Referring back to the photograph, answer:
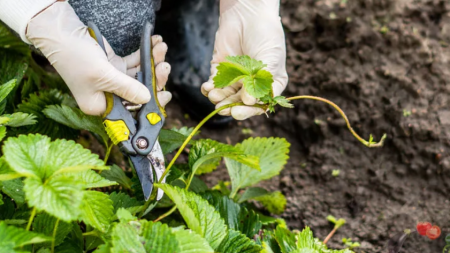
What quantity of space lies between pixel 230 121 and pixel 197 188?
0.61 meters

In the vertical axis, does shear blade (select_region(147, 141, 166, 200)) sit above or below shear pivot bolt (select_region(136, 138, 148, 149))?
below

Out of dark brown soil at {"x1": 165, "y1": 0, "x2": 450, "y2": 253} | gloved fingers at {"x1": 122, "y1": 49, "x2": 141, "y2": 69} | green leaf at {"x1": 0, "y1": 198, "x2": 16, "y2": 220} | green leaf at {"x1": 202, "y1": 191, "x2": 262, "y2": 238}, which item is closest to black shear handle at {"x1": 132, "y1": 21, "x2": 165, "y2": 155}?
gloved fingers at {"x1": 122, "y1": 49, "x2": 141, "y2": 69}

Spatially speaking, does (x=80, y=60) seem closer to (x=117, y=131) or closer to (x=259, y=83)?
(x=117, y=131)

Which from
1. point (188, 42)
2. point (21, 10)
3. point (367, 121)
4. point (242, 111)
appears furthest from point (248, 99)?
point (188, 42)

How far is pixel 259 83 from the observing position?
0.98 metres

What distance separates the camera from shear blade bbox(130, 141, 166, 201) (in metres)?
1.13

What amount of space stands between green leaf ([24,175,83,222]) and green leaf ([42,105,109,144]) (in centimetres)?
47

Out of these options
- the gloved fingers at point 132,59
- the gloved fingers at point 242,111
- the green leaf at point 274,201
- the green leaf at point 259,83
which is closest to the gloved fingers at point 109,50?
the gloved fingers at point 132,59

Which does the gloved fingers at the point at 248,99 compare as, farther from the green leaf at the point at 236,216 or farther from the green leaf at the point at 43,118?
the green leaf at the point at 43,118

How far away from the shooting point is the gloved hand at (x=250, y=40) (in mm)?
1315

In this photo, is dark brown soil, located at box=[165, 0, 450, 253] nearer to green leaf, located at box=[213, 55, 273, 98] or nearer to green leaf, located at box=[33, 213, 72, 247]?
green leaf, located at box=[213, 55, 273, 98]

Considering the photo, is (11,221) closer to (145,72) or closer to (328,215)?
(145,72)

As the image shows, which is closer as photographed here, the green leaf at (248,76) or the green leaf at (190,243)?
the green leaf at (190,243)

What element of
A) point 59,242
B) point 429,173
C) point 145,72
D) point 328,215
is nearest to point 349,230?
point 328,215
